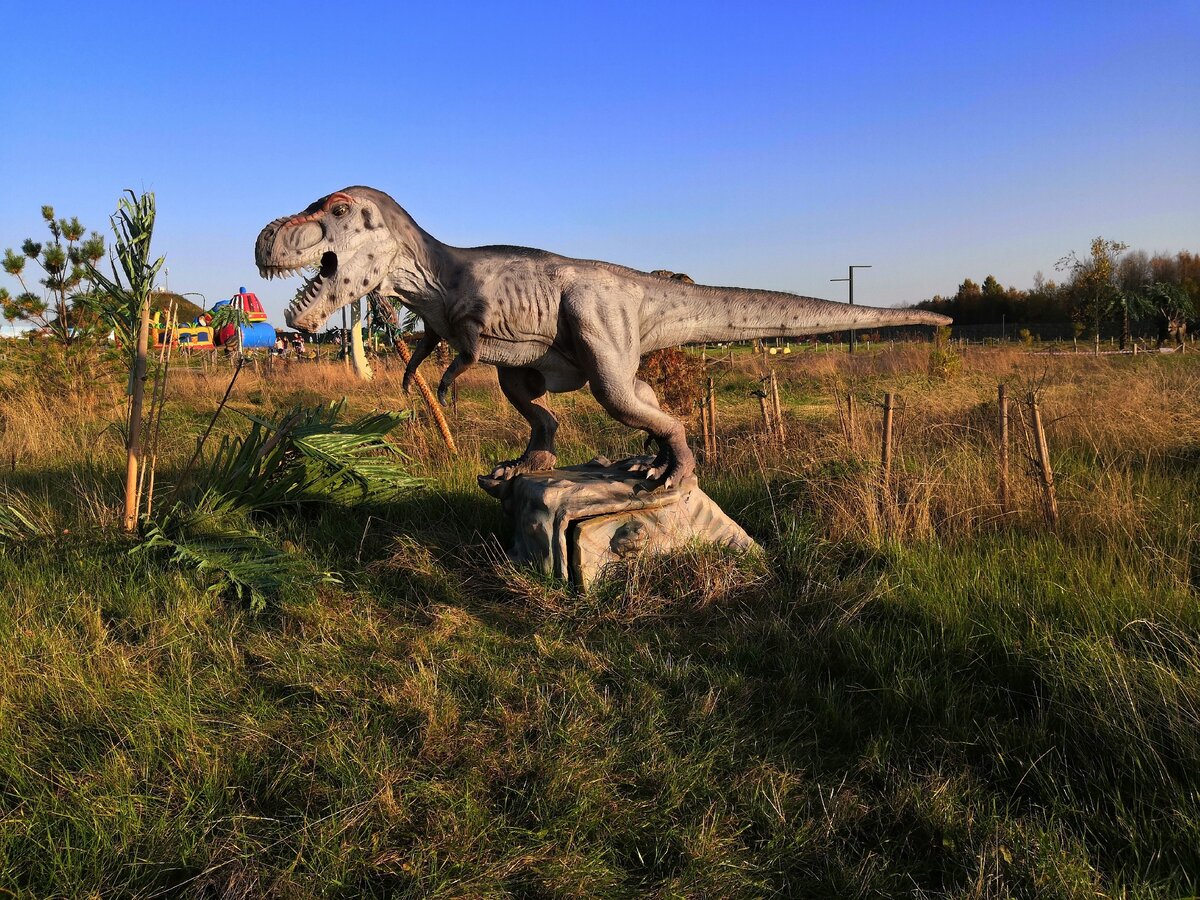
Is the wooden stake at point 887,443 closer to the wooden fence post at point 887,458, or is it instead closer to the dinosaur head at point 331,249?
the wooden fence post at point 887,458

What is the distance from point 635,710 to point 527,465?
1.85 m

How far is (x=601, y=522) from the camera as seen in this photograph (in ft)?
11.7

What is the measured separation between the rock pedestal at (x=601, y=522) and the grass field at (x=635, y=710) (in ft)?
0.43

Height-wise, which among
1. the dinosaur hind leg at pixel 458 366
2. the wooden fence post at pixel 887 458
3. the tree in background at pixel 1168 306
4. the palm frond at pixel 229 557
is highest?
the tree in background at pixel 1168 306

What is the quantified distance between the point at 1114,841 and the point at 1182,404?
228 inches

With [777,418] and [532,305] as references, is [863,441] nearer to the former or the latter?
[777,418]

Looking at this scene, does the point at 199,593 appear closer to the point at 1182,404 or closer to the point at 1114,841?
the point at 1114,841

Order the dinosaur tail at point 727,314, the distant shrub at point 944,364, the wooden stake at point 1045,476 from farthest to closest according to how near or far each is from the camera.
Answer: the distant shrub at point 944,364
the wooden stake at point 1045,476
the dinosaur tail at point 727,314

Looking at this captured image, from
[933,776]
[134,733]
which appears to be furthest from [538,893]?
[134,733]

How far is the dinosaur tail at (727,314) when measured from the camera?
363cm

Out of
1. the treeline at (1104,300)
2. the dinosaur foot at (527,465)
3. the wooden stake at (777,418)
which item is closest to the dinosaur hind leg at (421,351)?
the dinosaur foot at (527,465)

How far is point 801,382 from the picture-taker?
13.1m

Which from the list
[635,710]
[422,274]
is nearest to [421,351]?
[422,274]

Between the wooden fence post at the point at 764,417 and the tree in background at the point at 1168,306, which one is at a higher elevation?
the tree in background at the point at 1168,306
